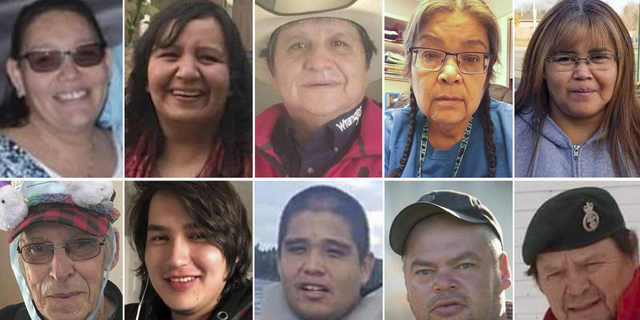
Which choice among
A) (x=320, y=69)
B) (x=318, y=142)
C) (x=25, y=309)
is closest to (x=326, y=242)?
(x=318, y=142)

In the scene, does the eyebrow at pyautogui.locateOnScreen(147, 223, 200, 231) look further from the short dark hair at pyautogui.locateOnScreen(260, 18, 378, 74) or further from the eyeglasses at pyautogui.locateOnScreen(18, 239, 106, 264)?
the short dark hair at pyautogui.locateOnScreen(260, 18, 378, 74)

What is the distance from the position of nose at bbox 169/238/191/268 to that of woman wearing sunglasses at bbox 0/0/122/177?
1.64 feet

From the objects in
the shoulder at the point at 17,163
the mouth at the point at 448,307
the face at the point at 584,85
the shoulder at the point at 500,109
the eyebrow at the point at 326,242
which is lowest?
the mouth at the point at 448,307

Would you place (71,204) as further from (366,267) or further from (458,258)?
(458,258)

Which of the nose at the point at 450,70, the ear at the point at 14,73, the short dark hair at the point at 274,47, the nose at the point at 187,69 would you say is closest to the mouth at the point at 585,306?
the nose at the point at 450,70

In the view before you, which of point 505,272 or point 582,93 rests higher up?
point 582,93

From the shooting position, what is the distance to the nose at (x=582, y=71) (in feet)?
11.3

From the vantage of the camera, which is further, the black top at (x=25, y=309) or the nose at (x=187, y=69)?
the black top at (x=25, y=309)

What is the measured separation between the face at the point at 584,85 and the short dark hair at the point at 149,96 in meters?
1.39

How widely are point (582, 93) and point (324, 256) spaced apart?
4.56 ft

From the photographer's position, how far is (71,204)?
3.51 metres

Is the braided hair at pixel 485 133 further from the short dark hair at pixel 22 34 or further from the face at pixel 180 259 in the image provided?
the short dark hair at pixel 22 34

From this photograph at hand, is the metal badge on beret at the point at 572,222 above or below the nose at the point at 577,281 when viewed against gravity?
above

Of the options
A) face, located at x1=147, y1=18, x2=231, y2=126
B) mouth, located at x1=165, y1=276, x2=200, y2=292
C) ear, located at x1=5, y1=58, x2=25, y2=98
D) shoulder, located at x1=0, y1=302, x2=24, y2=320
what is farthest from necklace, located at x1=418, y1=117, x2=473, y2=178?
shoulder, located at x1=0, y1=302, x2=24, y2=320
